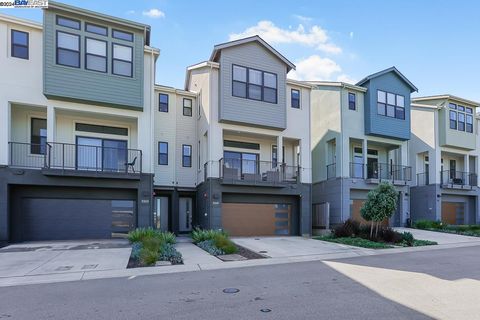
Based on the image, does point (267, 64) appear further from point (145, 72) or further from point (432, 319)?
point (432, 319)

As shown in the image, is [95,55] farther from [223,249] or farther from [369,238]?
[369,238]

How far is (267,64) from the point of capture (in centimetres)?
1917

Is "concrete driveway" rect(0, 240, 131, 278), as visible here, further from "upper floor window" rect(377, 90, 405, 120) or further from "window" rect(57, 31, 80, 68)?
"upper floor window" rect(377, 90, 405, 120)

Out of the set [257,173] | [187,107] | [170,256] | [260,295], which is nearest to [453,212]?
[257,173]

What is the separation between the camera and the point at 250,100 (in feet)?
60.3

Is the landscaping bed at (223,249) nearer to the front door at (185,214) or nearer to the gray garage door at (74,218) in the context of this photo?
the gray garage door at (74,218)

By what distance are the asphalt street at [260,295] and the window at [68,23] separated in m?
11.7

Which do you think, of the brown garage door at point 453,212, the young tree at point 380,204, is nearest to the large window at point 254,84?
the young tree at point 380,204

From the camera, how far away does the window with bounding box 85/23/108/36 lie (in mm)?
15688

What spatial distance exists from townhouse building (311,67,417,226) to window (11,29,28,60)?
15047 millimetres

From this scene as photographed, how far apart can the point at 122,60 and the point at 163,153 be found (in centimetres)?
545

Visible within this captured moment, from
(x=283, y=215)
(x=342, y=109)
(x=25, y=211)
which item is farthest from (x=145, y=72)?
(x=342, y=109)

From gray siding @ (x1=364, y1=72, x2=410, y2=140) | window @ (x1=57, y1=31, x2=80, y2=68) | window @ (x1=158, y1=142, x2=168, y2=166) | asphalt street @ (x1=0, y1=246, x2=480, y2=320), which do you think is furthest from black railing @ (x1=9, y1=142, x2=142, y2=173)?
gray siding @ (x1=364, y1=72, x2=410, y2=140)

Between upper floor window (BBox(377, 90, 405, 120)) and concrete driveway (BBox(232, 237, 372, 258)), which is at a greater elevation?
upper floor window (BBox(377, 90, 405, 120))
